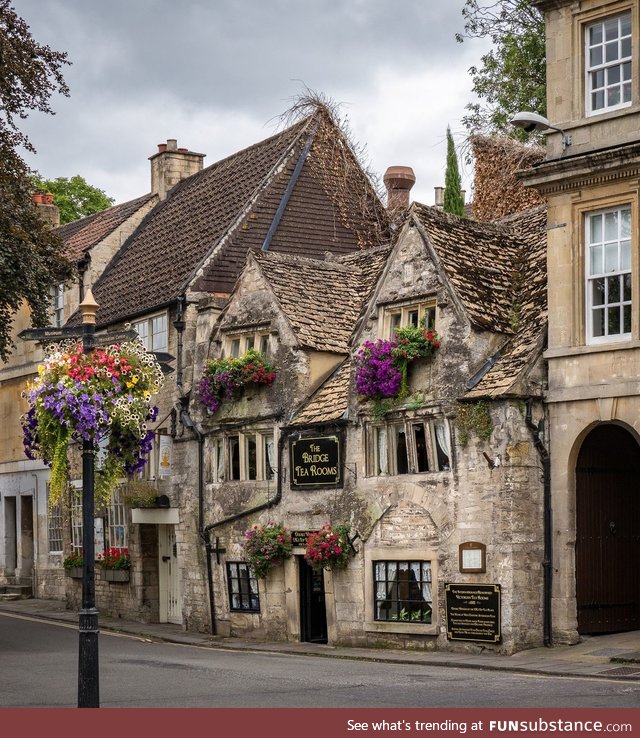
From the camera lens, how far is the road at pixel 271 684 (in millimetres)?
16188

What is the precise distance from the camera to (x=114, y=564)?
3428 cm

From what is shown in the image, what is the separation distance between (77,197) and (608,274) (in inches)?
1366

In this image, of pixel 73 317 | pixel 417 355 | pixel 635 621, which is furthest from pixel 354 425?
pixel 73 317

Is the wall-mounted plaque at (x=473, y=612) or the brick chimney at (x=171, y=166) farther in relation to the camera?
the brick chimney at (x=171, y=166)

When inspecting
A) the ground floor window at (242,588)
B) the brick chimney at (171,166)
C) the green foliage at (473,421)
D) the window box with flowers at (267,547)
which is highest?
the brick chimney at (171,166)

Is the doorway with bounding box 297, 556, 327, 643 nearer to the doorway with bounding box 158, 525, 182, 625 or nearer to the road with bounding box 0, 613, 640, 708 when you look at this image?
the road with bounding box 0, 613, 640, 708

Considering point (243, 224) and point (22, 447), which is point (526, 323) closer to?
point (243, 224)

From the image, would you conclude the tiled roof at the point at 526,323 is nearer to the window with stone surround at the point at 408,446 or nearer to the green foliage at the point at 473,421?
the green foliage at the point at 473,421

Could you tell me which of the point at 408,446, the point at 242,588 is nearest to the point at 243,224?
the point at 242,588

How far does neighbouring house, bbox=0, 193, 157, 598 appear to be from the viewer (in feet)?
127

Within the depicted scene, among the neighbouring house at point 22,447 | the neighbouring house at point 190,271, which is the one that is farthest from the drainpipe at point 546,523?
the neighbouring house at point 22,447

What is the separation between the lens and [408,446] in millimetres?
24938

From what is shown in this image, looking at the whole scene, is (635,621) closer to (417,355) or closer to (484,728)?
(417,355)

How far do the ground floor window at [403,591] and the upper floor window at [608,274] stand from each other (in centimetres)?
521
